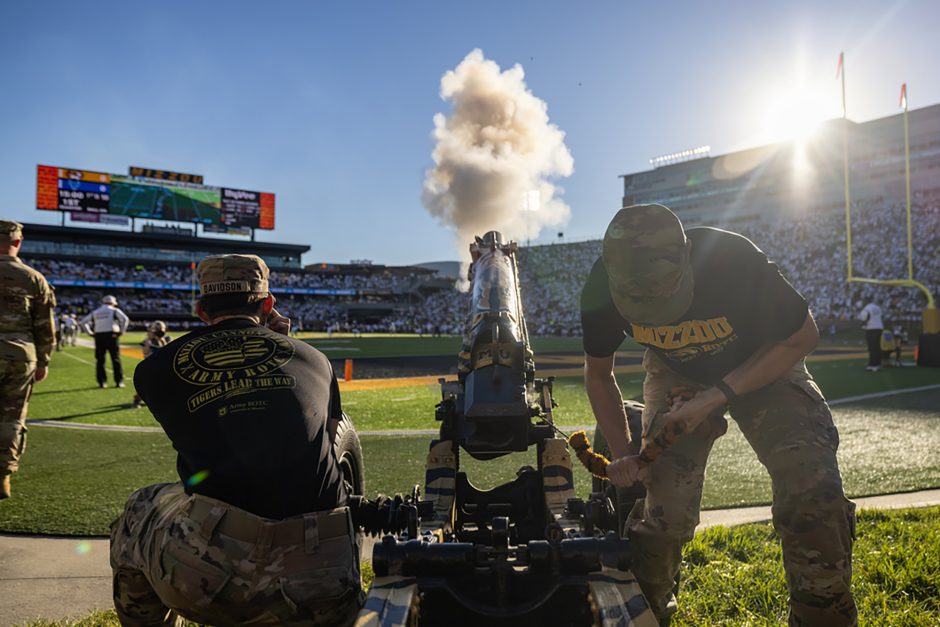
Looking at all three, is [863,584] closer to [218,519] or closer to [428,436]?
[218,519]

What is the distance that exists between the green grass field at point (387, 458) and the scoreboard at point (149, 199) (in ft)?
213

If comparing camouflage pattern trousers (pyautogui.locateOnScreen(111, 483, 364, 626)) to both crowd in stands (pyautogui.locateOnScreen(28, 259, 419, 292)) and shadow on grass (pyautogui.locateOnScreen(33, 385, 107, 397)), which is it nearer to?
shadow on grass (pyautogui.locateOnScreen(33, 385, 107, 397))

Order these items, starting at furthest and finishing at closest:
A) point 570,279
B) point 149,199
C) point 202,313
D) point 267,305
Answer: point 149,199
point 570,279
point 267,305
point 202,313

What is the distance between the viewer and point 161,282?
223ft

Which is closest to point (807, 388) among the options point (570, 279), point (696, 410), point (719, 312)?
point (719, 312)

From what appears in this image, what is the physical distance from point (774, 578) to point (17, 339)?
5914 mm

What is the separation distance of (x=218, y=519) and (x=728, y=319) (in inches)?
82.1

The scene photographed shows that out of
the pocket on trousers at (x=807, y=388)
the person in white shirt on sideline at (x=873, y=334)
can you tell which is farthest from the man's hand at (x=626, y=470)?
the person in white shirt on sideline at (x=873, y=334)

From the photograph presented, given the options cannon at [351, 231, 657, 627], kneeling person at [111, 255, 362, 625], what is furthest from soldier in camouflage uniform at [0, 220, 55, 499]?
cannon at [351, 231, 657, 627]

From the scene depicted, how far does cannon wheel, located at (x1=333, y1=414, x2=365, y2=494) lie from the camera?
2745 millimetres

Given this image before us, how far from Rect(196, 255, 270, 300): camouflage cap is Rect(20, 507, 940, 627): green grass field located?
1771mm

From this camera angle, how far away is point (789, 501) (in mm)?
2264

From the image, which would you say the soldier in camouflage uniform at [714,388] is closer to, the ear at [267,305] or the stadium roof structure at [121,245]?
the ear at [267,305]

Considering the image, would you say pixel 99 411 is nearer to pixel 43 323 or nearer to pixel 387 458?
pixel 43 323
